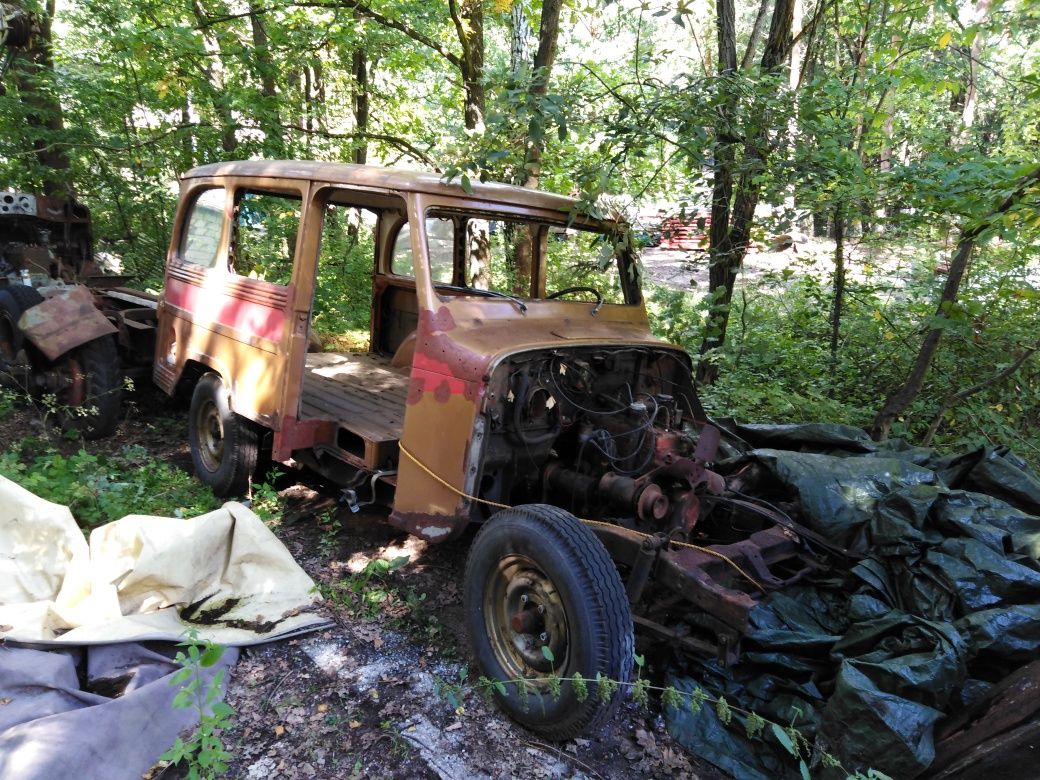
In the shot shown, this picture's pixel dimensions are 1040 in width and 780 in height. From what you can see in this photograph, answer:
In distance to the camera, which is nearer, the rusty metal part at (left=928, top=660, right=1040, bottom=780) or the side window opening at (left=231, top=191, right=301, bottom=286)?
the rusty metal part at (left=928, top=660, right=1040, bottom=780)

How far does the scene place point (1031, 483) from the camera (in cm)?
332

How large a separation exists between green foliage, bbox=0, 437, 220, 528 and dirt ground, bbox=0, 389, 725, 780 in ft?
3.59

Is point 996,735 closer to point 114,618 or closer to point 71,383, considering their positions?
point 114,618

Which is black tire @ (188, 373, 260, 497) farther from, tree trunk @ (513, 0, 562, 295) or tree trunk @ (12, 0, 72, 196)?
tree trunk @ (12, 0, 72, 196)

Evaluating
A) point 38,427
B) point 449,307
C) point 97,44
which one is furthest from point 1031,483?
point 97,44

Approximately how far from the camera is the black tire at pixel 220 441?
4410mm

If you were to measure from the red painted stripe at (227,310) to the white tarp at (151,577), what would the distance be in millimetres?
1078

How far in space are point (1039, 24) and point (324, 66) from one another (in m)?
9.40

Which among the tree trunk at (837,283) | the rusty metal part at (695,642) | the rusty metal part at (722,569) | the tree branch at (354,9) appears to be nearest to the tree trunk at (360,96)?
the tree branch at (354,9)

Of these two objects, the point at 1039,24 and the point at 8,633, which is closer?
the point at 8,633

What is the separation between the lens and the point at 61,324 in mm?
5293

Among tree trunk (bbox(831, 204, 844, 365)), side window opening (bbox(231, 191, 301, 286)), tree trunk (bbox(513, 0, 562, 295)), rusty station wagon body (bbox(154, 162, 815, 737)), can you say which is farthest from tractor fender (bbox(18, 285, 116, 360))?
tree trunk (bbox(831, 204, 844, 365))

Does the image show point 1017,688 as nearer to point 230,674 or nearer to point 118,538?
point 230,674

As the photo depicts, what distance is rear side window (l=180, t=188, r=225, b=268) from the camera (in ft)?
15.2
